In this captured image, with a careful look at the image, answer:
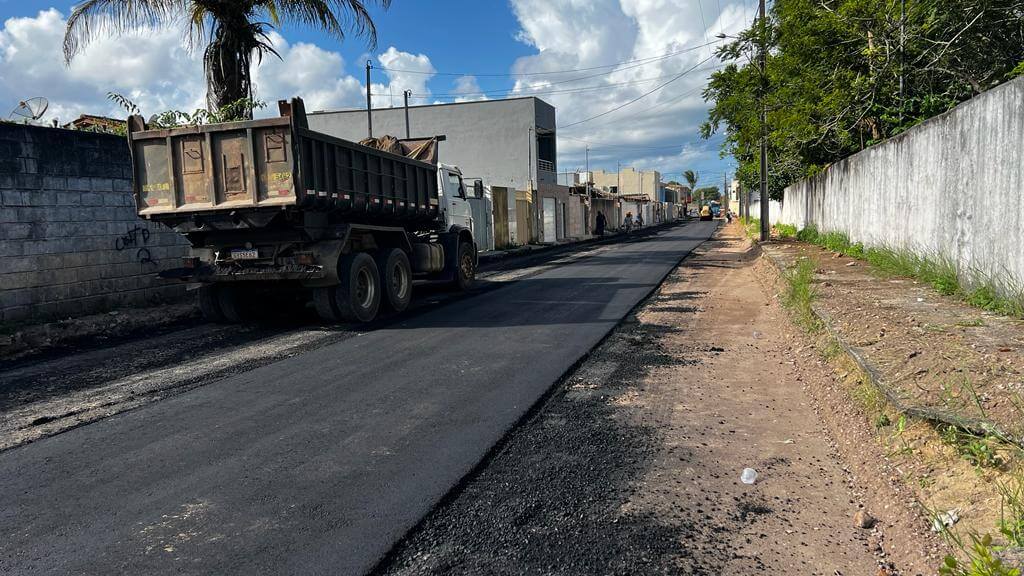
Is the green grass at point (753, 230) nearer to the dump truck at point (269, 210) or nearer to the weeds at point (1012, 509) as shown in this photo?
the dump truck at point (269, 210)

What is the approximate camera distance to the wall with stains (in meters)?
6.83

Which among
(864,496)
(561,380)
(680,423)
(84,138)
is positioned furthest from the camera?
(84,138)

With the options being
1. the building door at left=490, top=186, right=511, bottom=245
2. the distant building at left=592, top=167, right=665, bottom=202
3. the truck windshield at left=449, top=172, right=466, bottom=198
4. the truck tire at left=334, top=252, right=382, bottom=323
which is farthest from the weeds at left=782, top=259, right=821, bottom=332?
the distant building at left=592, top=167, right=665, bottom=202

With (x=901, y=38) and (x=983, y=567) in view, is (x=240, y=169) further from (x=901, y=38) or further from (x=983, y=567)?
(x=901, y=38)

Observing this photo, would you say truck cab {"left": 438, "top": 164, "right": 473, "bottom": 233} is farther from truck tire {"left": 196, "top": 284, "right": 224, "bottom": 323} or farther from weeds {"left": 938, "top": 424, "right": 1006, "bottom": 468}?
weeds {"left": 938, "top": 424, "right": 1006, "bottom": 468}

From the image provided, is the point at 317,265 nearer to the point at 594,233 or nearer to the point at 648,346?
the point at 648,346

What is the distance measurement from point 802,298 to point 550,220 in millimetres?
30157

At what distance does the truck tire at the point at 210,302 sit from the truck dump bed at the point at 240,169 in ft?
3.73

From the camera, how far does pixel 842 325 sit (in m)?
7.10

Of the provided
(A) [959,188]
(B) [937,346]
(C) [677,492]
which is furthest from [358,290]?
(A) [959,188]

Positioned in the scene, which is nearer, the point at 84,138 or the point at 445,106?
the point at 84,138

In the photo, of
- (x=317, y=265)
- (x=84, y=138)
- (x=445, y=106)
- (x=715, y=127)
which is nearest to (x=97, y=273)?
(x=84, y=138)

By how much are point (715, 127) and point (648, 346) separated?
20.0m

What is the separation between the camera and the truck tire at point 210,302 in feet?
32.2
